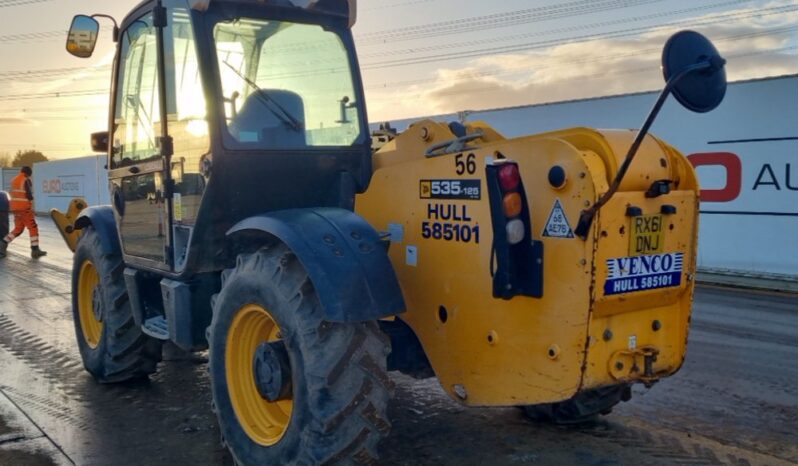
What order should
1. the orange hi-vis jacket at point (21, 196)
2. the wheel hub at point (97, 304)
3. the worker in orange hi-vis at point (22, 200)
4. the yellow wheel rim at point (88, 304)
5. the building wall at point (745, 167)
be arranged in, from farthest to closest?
the orange hi-vis jacket at point (21, 196) → the worker in orange hi-vis at point (22, 200) → the building wall at point (745, 167) → the yellow wheel rim at point (88, 304) → the wheel hub at point (97, 304)

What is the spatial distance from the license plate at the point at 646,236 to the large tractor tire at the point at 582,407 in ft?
3.24

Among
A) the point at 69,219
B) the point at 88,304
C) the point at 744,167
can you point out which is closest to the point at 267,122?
the point at 88,304

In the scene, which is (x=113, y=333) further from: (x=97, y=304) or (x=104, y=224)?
(x=104, y=224)

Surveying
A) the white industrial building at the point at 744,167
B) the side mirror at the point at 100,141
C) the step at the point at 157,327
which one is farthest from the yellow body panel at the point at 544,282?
Answer: the white industrial building at the point at 744,167

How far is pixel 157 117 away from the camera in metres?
4.77

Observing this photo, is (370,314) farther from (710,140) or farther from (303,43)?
(710,140)

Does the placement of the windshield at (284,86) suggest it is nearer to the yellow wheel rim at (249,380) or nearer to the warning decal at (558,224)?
the yellow wheel rim at (249,380)

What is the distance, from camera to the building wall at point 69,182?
1085 inches

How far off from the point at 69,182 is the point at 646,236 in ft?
101

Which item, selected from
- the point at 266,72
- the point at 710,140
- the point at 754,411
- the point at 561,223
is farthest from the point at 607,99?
the point at 561,223

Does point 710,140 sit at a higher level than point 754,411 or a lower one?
Result: higher

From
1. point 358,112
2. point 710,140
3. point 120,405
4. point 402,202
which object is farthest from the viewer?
point 710,140

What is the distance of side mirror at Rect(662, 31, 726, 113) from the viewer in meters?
2.89

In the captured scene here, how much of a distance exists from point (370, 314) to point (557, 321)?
82 cm
